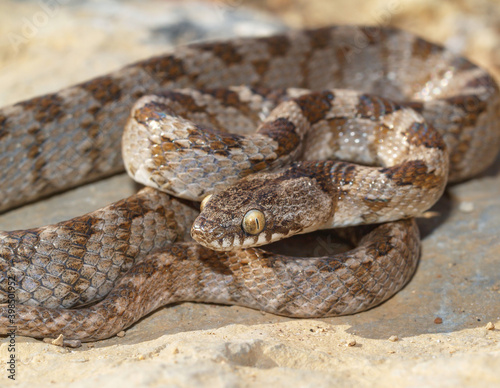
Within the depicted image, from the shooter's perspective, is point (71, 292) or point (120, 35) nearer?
point (71, 292)

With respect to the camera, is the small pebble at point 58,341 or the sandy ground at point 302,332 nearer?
the sandy ground at point 302,332

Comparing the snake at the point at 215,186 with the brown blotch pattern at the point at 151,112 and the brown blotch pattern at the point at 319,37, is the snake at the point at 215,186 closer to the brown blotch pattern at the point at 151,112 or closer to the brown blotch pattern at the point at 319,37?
the brown blotch pattern at the point at 151,112

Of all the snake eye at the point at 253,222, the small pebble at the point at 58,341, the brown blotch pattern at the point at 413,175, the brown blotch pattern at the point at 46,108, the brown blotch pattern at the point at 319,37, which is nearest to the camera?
the small pebble at the point at 58,341

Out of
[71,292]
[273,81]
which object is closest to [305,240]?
[71,292]

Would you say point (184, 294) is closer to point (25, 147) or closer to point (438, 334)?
point (438, 334)

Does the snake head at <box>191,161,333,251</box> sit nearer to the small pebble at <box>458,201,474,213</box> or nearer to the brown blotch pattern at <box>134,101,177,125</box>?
the brown blotch pattern at <box>134,101,177,125</box>

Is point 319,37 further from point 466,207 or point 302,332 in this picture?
point 302,332

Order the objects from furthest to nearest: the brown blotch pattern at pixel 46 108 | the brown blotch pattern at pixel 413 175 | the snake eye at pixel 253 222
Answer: the brown blotch pattern at pixel 46 108 → the brown blotch pattern at pixel 413 175 → the snake eye at pixel 253 222

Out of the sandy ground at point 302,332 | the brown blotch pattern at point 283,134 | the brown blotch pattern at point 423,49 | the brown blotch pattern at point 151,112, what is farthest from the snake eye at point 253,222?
the brown blotch pattern at point 423,49
